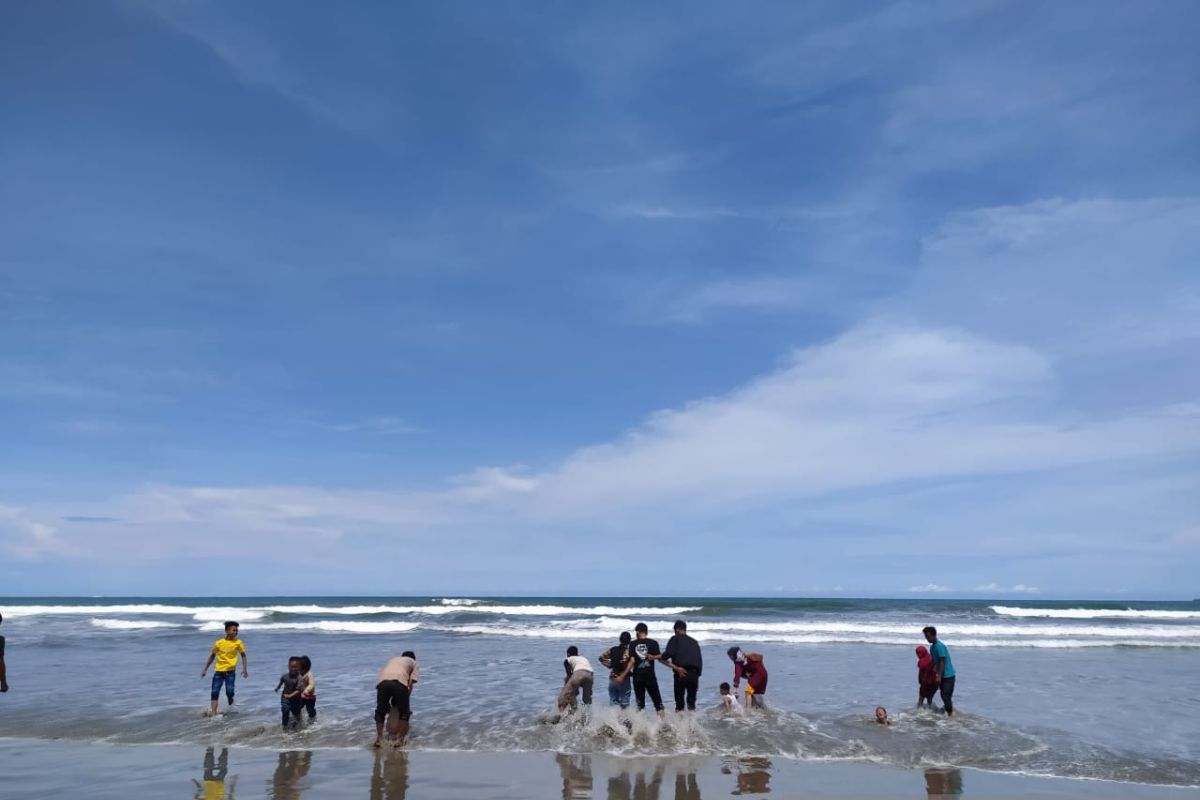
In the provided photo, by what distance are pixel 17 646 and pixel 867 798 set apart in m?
30.7

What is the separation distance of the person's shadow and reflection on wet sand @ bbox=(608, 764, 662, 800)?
14.1ft

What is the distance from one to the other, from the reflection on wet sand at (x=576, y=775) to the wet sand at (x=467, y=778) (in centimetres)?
1

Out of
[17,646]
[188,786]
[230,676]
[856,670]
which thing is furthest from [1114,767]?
[17,646]

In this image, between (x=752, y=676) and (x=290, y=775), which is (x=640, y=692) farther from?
(x=290, y=775)

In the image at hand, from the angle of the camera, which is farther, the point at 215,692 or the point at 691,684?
the point at 215,692

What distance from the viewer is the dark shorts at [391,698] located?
36.9 feet

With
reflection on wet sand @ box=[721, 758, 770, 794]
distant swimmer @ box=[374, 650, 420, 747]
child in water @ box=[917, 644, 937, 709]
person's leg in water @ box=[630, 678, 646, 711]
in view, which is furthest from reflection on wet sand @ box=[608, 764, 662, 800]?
child in water @ box=[917, 644, 937, 709]

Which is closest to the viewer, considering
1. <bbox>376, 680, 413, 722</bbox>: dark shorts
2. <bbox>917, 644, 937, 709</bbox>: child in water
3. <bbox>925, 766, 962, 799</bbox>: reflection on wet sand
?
<bbox>925, 766, 962, 799</bbox>: reflection on wet sand

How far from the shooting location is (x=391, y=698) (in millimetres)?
11305

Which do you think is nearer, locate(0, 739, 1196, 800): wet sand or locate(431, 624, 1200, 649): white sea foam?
locate(0, 739, 1196, 800): wet sand

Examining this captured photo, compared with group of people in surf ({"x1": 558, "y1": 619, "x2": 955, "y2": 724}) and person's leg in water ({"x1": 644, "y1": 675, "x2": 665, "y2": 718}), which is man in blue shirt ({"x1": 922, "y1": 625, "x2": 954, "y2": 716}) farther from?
person's leg in water ({"x1": 644, "y1": 675, "x2": 665, "y2": 718})

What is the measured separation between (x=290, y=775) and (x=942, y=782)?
8206mm

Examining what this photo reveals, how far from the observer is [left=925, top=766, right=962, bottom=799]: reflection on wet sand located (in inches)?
354

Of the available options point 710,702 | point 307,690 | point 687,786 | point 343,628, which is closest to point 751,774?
point 687,786
